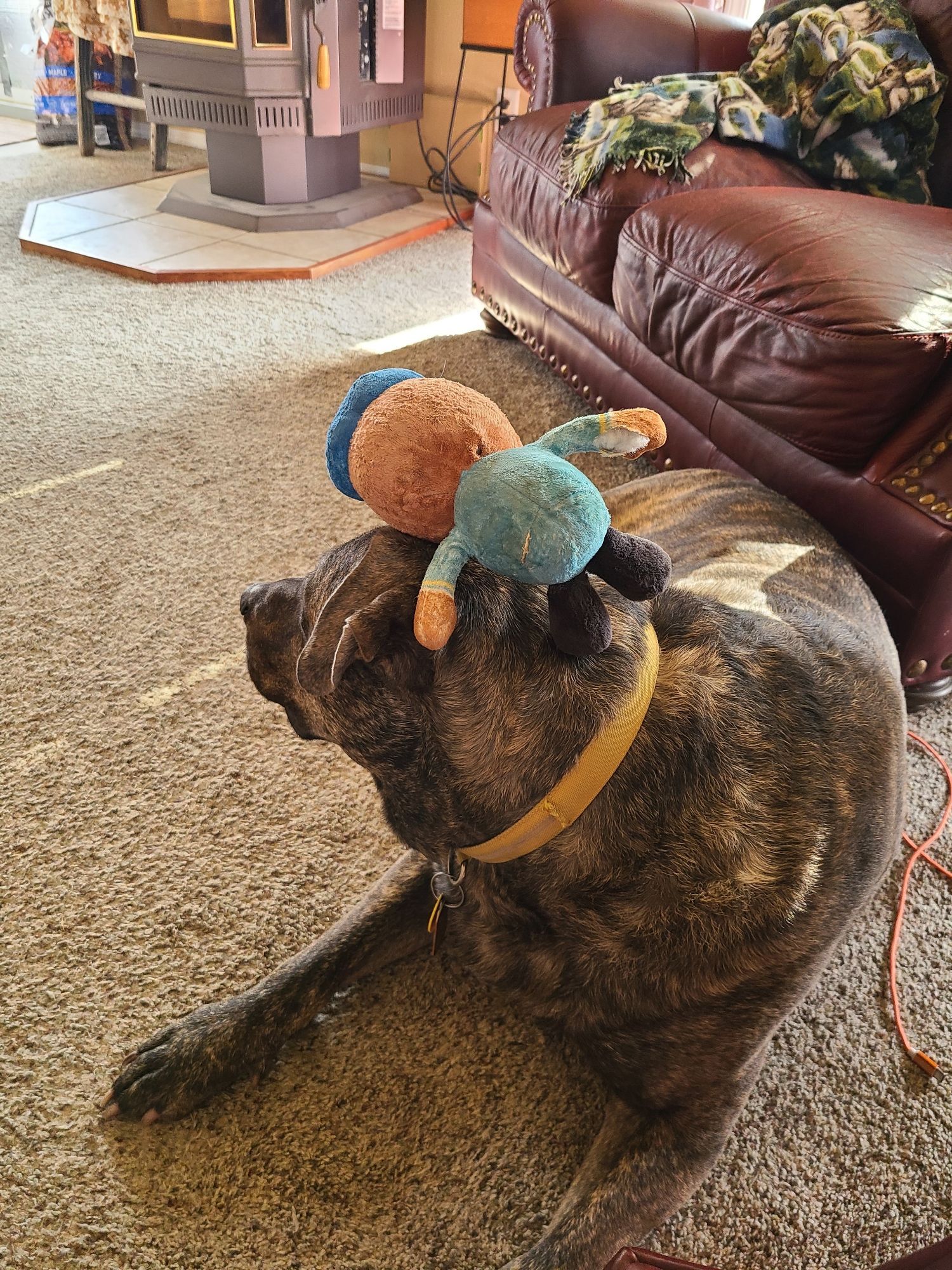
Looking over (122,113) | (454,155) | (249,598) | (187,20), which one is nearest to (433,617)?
(249,598)

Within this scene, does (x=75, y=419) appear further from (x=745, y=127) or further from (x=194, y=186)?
(x=194, y=186)

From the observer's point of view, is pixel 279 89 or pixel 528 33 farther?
pixel 279 89

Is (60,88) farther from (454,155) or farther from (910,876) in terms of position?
(910,876)

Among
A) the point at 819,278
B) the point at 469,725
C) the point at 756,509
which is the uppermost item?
the point at 819,278

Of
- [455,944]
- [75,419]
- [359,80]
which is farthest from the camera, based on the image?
[359,80]

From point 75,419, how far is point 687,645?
7.30 feet

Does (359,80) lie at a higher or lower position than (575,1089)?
higher

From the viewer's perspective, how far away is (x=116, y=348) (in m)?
3.04

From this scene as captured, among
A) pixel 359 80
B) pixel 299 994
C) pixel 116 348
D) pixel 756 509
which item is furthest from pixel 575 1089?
pixel 359 80

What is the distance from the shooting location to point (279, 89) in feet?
13.1

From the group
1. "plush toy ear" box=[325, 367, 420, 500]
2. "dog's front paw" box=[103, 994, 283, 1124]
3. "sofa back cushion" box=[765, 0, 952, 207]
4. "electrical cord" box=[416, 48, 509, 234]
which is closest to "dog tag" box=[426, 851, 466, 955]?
"dog's front paw" box=[103, 994, 283, 1124]

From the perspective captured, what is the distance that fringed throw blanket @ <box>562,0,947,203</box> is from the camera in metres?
2.31

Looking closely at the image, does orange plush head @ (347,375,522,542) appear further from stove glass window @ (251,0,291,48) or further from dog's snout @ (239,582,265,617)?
stove glass window @ (251,0,291,48)

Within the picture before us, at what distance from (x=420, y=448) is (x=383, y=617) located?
0.52 ft
